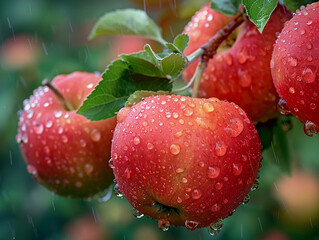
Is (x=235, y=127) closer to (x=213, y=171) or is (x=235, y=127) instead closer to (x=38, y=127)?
(x=213, y=171)

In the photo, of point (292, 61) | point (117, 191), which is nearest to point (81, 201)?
point (117, 191)

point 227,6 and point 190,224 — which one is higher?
point 227,6

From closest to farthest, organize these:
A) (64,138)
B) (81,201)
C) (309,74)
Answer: (309,74) < (64,138) < (81,201)

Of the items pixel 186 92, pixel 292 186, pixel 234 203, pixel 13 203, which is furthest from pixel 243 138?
pixel 13 203

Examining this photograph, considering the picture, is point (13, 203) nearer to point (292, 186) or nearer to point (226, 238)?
point (226, 238)

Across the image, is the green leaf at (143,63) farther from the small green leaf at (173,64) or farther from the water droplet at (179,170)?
the water droplet at (179,170)

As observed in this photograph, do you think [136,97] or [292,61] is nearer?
[292,61]

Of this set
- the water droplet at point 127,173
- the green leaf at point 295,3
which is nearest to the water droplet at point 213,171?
the water droplet at point 127,173
